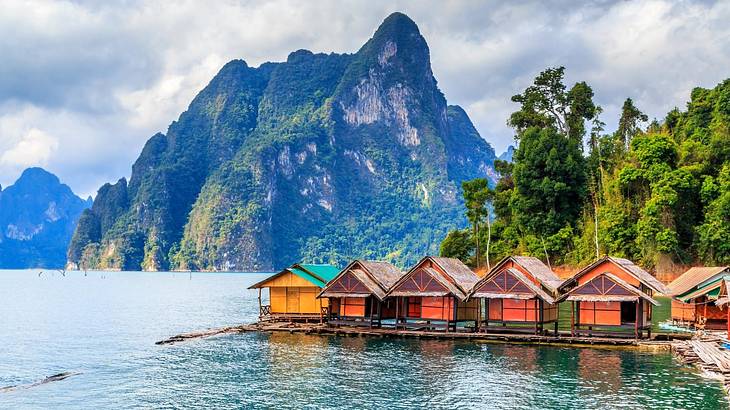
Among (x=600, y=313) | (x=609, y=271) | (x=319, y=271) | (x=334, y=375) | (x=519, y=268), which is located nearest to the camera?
(x=334, y=375)

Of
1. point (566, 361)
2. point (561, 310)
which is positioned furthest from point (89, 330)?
point (561, 310)

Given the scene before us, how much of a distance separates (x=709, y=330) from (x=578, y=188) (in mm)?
35865

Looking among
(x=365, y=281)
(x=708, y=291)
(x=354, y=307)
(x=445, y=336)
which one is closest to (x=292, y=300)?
(x=354, y=307)

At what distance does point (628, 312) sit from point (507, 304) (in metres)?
6.72

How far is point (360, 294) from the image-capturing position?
132 ft

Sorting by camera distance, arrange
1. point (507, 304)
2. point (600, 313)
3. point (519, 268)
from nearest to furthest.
Answer: point (600, 313)
point (507, 304)
point (519, 268)

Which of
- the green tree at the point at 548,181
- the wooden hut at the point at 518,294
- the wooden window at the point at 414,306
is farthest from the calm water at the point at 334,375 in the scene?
the green tree at the point at 548,181

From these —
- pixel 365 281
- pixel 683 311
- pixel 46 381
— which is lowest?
pixel 46 381

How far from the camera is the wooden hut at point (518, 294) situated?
36656 millimetres

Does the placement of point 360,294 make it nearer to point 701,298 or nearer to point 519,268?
point 519,268

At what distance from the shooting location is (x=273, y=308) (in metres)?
46.6

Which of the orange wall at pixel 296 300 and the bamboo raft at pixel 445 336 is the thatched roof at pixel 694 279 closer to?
the bamboo raft at pixel 445 336

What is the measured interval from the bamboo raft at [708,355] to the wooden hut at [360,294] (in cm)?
1553

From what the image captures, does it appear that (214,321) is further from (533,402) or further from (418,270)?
(533,402)
